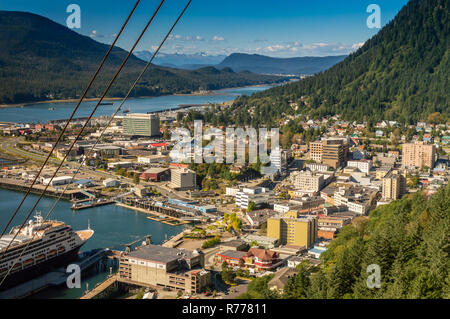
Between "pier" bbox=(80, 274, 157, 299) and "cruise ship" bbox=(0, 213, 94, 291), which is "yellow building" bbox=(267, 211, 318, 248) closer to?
"pier" bbox=(80, 274, 157, 299)

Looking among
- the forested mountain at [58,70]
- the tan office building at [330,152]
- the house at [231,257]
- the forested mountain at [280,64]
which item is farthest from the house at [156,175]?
the forested mountain at [280,64]

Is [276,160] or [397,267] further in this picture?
[276,160]

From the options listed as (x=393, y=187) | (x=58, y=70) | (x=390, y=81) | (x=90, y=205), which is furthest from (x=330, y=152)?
(x=58, y=70)

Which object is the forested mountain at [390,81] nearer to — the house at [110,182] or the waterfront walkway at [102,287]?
the house at [110,182]

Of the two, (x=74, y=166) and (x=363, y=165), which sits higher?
(x=363, y=165)

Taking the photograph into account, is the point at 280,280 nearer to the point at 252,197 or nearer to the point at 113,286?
the point at 113,286

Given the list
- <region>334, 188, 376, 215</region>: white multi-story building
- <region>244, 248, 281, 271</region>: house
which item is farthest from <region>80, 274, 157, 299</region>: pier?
<region>334, 188, 376, 215</region>: white multi-story building
